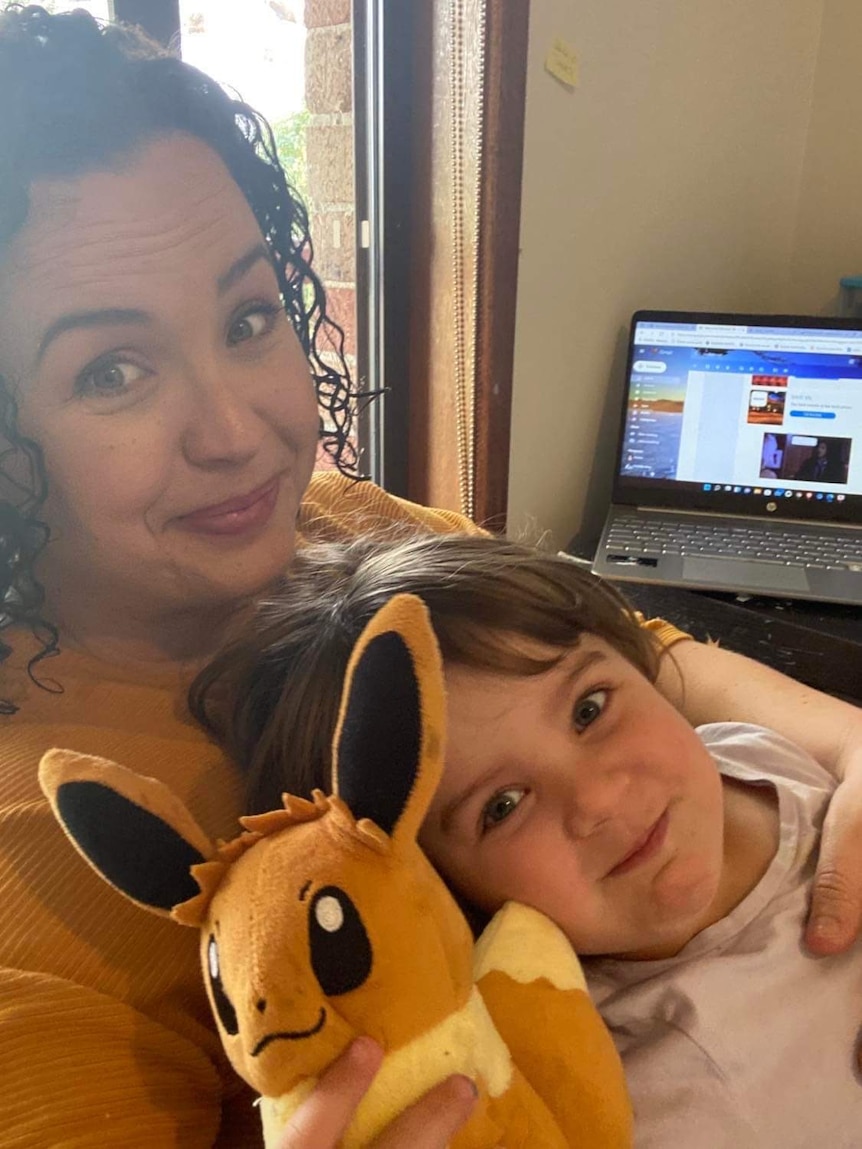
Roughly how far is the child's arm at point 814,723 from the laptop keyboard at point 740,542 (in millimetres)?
521

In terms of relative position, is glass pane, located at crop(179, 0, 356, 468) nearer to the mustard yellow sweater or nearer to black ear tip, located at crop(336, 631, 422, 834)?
the mustard yellow sweater

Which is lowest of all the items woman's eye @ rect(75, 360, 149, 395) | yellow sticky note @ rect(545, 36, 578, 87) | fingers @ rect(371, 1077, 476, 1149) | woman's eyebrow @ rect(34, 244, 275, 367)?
fingers @ rect(371, 1077, 476, 1149)

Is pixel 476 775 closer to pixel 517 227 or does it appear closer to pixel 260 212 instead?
pixel 260 212

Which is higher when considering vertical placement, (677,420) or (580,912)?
(677,420)

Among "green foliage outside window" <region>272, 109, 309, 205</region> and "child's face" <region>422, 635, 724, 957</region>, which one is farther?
"green foliage outside window" <region>272, 109, 309, 205</region>

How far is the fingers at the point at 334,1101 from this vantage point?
40cm

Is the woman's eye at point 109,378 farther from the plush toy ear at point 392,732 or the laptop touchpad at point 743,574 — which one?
the laptop touchpad at point 743,574

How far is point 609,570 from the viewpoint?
1448 mm

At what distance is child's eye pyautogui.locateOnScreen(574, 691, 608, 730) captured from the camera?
2.19ft

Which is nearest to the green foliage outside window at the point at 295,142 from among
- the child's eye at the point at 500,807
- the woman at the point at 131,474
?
the woman at the point at 131,474

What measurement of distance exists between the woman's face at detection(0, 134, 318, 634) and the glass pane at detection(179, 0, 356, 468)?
538mm

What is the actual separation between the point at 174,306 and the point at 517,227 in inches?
32.0

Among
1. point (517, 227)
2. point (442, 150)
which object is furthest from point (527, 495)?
point (442, 150)

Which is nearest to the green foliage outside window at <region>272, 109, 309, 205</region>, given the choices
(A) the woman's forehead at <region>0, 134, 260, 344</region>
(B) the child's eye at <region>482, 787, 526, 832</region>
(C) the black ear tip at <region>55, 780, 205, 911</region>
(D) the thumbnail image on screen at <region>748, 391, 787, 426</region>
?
(A) the woman's forehead at <region>0, 134, 260, 344</region>
